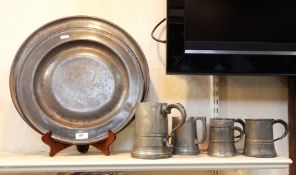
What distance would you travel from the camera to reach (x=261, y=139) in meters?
1.02

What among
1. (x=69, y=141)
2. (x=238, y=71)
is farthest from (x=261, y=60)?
(x=69, y=141)

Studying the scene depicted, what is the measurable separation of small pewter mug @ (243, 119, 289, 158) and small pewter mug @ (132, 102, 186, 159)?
0.79ft

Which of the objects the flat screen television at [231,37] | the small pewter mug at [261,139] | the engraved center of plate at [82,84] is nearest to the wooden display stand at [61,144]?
the engraved center of plate at [82,84]

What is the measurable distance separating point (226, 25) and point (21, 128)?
2.48 feet

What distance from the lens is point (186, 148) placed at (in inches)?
40.4

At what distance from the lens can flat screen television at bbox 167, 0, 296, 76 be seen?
104 cm

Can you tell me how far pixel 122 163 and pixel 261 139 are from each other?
43 cm

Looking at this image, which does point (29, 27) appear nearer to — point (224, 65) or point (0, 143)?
point (0, 143)

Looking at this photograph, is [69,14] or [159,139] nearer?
[159,139]

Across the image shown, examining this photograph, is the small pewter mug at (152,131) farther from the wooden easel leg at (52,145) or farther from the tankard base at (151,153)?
the wooden easel leg at (52,145)

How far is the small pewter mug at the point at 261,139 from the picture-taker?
1010mm

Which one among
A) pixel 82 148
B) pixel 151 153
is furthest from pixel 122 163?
pixel 82 148

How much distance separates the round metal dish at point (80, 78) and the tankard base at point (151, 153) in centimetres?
10

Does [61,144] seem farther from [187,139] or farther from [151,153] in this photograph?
[187,139]
